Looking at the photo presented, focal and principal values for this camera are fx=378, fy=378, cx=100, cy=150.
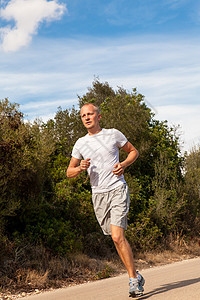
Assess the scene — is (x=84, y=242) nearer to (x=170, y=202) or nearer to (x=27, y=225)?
(x=27, y=225)

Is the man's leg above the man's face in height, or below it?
below

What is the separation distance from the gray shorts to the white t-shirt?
78mm

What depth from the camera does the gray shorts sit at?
4789 millimetres

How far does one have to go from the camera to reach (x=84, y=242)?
1058 centimetres

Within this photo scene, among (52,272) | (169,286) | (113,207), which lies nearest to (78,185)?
(52,272)

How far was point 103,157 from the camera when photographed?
16.1 feet

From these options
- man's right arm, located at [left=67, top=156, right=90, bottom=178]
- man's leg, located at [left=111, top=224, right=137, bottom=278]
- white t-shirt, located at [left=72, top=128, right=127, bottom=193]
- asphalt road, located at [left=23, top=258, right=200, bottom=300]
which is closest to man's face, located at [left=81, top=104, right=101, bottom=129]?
white t-shirt, located at [left=72, top=128, right=127, bottom=193]

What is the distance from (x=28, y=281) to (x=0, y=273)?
577 millimetres

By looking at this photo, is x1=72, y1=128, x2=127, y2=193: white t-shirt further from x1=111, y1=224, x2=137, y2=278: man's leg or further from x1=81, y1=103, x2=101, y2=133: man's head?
x1=111, y1=224, x2=137, y2=278: man's leg

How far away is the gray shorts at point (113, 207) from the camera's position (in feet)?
A: 15.7

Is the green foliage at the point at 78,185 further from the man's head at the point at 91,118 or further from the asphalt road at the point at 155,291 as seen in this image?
the man's head at the point at 91,118

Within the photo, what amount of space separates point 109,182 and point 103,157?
332 mm

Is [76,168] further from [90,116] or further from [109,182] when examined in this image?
[90,116]

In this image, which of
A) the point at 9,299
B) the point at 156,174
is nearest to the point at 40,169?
the point at 9,299
